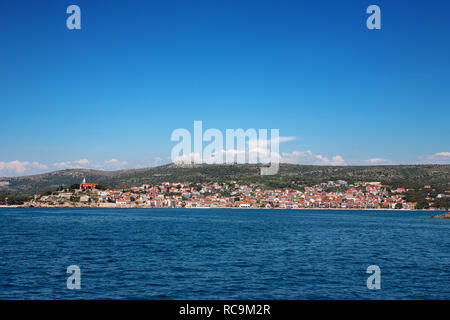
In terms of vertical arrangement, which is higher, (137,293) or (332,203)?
(137,293)

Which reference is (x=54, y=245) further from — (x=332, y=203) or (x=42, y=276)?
(x=332, y=203)

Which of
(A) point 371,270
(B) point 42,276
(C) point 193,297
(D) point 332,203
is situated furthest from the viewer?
(D) point 332,203

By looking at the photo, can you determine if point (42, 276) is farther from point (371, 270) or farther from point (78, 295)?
point (371, 270)

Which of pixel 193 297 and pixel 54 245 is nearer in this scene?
pixel 193 297
